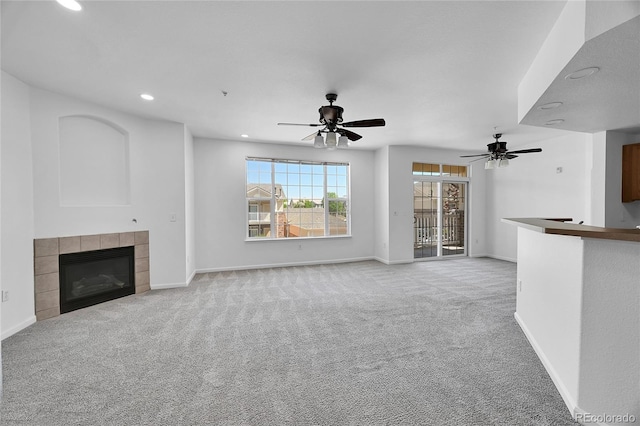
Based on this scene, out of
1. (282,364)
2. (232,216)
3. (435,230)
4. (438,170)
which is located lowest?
(282,364)

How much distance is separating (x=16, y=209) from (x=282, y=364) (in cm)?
332

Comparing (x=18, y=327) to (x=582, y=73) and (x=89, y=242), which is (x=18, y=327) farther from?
(x=582, y=73)

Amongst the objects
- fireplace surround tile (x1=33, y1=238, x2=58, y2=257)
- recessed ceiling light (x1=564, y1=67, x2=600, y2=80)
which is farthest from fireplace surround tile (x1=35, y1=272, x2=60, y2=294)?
recessed ceiling light (x1=564, y1=67, x2=600, y2=80)

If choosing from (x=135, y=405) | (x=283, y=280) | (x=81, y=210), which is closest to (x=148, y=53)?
(x=81, y=210)

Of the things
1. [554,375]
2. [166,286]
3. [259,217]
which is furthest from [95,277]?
[554,375]

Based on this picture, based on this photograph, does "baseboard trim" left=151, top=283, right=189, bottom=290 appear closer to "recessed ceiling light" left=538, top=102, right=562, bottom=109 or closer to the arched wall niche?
the arched wall niche

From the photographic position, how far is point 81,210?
3.64 meters

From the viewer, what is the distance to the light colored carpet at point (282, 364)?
5.73 ft

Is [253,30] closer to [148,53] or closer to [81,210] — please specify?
[148,53]

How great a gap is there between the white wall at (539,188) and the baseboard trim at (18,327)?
7471 mm

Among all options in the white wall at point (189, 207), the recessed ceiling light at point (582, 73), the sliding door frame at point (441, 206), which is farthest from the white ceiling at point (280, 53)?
the sliding door frame at point (441, 206)

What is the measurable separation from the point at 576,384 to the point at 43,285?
516 cm

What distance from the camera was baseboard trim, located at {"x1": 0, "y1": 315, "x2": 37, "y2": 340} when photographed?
2744mm

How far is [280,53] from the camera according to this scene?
2445mm
